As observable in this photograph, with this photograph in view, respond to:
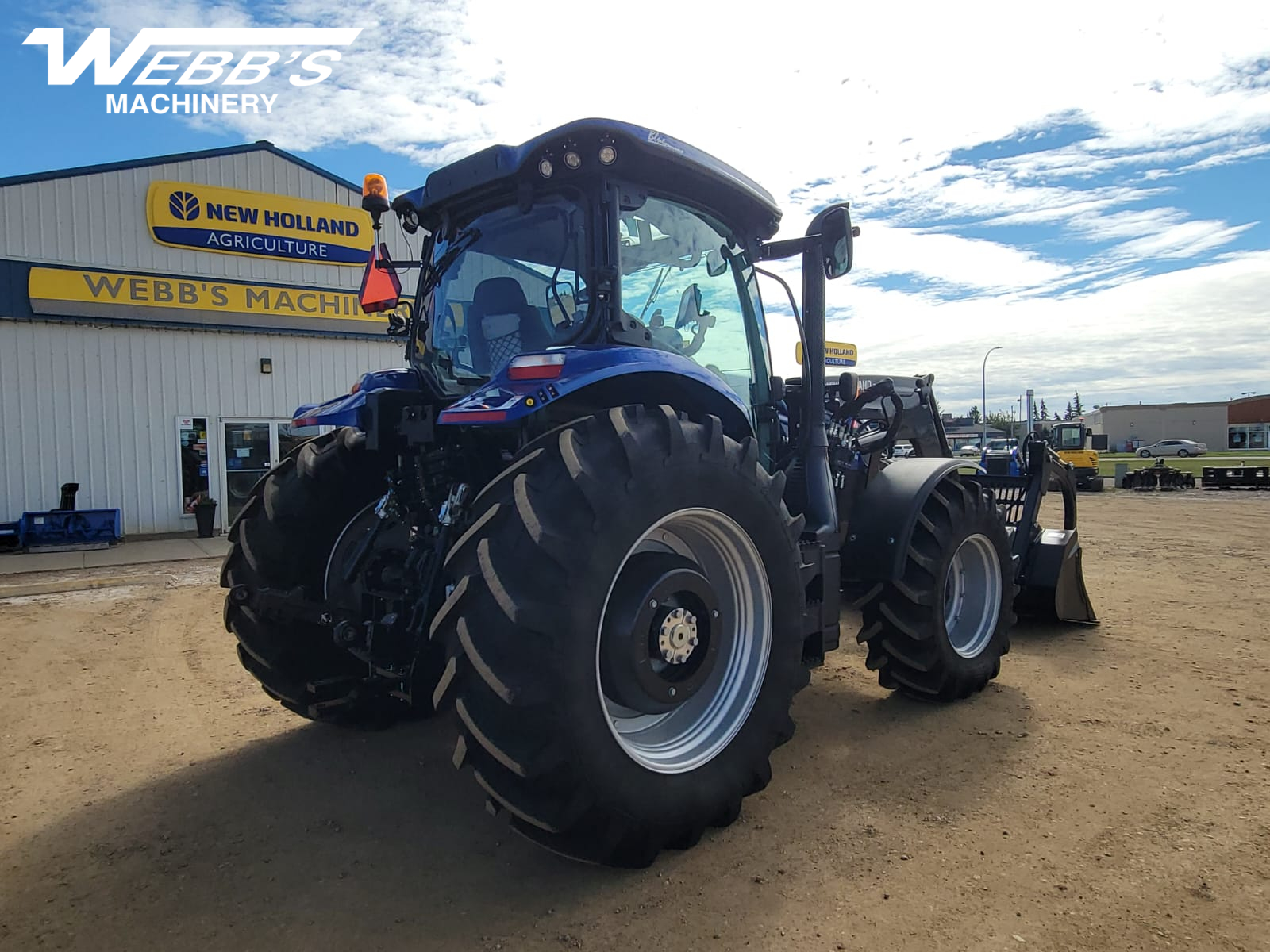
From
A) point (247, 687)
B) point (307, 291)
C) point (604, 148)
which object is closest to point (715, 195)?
point (604, 148)

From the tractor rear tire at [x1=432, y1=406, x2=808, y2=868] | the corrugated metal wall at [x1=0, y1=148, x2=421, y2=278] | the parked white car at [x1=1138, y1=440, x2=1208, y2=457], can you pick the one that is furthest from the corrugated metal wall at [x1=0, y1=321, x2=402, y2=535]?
the parked white car at [x1=1138, y1=440, x2=1208, y2=457]

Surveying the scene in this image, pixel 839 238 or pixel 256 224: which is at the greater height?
pixel 256 224

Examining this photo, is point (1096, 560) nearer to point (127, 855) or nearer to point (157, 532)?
point (127, 855)

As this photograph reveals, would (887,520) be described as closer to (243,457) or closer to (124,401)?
(243,457)

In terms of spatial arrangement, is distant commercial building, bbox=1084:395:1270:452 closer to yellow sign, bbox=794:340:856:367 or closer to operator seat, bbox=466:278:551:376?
yellow sign, bbox=794:340:856:367

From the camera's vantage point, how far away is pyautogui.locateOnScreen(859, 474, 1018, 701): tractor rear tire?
418 cm

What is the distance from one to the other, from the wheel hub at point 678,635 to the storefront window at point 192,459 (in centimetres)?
1269

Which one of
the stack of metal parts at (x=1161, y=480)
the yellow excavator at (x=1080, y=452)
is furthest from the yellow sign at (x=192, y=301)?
the stack of metal parts at (x=1161, y=480)

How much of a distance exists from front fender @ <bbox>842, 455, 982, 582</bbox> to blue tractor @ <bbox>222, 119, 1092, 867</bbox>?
0.01 metres

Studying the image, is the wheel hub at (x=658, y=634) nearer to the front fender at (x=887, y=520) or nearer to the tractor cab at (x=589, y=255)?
the tractor cab at (x=589, y=255)

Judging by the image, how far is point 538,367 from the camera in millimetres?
2596

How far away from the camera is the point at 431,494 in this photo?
10.7 ft

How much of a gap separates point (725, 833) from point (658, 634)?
0.81m

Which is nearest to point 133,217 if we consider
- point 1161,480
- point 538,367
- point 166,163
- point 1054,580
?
point 166,163
